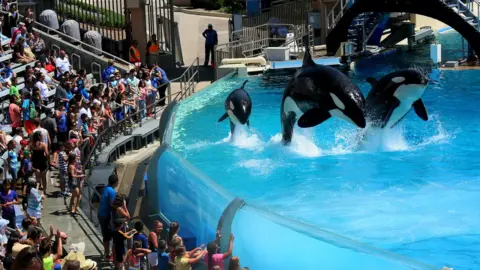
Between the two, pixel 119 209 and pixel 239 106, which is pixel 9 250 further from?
pixel 239 106

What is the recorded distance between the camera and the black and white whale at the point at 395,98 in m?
17.1

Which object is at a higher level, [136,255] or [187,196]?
[187,196]

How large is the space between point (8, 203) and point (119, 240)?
2.03 meters

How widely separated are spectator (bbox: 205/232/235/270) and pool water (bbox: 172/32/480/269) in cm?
311

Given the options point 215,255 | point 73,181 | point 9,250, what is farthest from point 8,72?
point 215,255

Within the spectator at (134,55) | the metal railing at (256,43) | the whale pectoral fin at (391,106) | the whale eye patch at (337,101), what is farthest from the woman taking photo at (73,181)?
the metal railing at (256,43)

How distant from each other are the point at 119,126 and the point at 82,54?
18.7ft

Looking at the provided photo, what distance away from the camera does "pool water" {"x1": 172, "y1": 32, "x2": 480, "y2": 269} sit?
1249 centimetres

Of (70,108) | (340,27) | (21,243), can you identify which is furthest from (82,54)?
(21,243)

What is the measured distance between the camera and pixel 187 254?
988cm

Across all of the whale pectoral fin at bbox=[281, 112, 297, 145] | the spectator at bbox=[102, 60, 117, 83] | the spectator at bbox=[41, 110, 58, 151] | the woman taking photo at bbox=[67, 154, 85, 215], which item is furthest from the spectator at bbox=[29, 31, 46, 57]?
the woman taking photo at bbox=[67, 154, 85, 215]

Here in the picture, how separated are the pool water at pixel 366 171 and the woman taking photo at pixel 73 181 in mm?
2574

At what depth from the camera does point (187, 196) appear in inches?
446

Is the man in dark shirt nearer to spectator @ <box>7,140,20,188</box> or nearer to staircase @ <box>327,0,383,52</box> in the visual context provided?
staircase @ <box>327,0,383,52</box>
